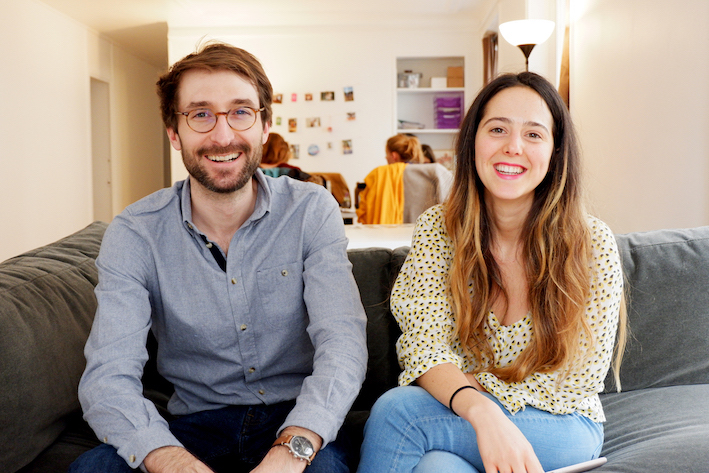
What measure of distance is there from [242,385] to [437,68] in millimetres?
6439

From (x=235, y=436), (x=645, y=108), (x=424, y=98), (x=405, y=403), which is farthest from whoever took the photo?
(x=424, y=98)

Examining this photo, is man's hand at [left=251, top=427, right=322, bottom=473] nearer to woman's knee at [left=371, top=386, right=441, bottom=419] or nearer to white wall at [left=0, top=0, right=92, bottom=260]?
woman's knee at [left=371, top=386, right=441, bottom=419]

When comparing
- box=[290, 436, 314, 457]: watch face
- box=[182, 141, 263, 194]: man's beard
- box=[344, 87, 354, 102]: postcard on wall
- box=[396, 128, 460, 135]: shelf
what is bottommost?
box=[290, 436, 314, 457]: watch face

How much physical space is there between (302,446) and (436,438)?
10.0 inches

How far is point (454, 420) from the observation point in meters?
1.19

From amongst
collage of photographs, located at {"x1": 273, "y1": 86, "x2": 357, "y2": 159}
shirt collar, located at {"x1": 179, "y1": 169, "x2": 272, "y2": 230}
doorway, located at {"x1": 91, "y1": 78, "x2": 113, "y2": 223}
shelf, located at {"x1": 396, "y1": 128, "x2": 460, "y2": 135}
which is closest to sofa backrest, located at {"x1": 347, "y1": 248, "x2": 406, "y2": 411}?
shirt collar, located at {"x1": 179, "y1": 169, "x2": 272, "y2": 230}

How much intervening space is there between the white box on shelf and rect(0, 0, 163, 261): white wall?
4.01 m

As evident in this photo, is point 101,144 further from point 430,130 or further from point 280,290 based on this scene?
point 280,290

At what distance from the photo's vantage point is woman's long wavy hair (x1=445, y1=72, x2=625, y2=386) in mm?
1308

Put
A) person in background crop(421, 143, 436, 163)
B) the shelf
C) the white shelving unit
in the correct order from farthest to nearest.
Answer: the white shelving unit → the shelf → person in background crop(421, 143, 436, 163)

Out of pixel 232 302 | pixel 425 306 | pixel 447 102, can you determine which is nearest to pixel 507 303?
pixel 425 306

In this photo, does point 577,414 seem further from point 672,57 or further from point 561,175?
point 672,57

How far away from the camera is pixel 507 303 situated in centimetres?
140

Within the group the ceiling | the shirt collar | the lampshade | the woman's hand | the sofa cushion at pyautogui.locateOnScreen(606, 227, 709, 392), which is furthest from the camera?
the ceiling
